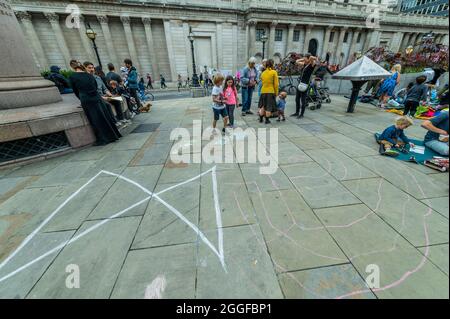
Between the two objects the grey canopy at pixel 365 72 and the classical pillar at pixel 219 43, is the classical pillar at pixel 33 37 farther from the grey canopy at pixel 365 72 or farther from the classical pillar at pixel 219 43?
the grey canopy at pixel 365 72

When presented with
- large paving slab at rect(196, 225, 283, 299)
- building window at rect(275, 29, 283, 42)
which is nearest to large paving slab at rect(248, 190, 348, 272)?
large paving slab at rect(196, 225, 283, 299)

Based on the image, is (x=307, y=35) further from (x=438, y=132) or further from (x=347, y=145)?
(x=438, y=132)

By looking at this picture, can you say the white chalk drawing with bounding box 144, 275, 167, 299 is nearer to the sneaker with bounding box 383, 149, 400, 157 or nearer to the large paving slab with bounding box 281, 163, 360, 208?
the large paving slab with bounding box 281, 163, 360, 208

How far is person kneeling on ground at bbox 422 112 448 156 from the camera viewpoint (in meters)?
3.84

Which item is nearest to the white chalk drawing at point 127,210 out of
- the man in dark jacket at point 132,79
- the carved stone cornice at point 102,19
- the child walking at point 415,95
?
the man in dark jacket at point 132,79

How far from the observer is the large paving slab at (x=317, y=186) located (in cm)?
305

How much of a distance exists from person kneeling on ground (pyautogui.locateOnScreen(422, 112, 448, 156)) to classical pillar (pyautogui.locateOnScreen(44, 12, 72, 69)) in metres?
35.0

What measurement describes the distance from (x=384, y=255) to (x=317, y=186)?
144 cm

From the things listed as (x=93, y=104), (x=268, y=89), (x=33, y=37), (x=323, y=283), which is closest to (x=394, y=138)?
(x=268, y=89)

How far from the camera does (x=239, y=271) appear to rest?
6.77ft

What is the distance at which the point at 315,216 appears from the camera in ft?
9.07
